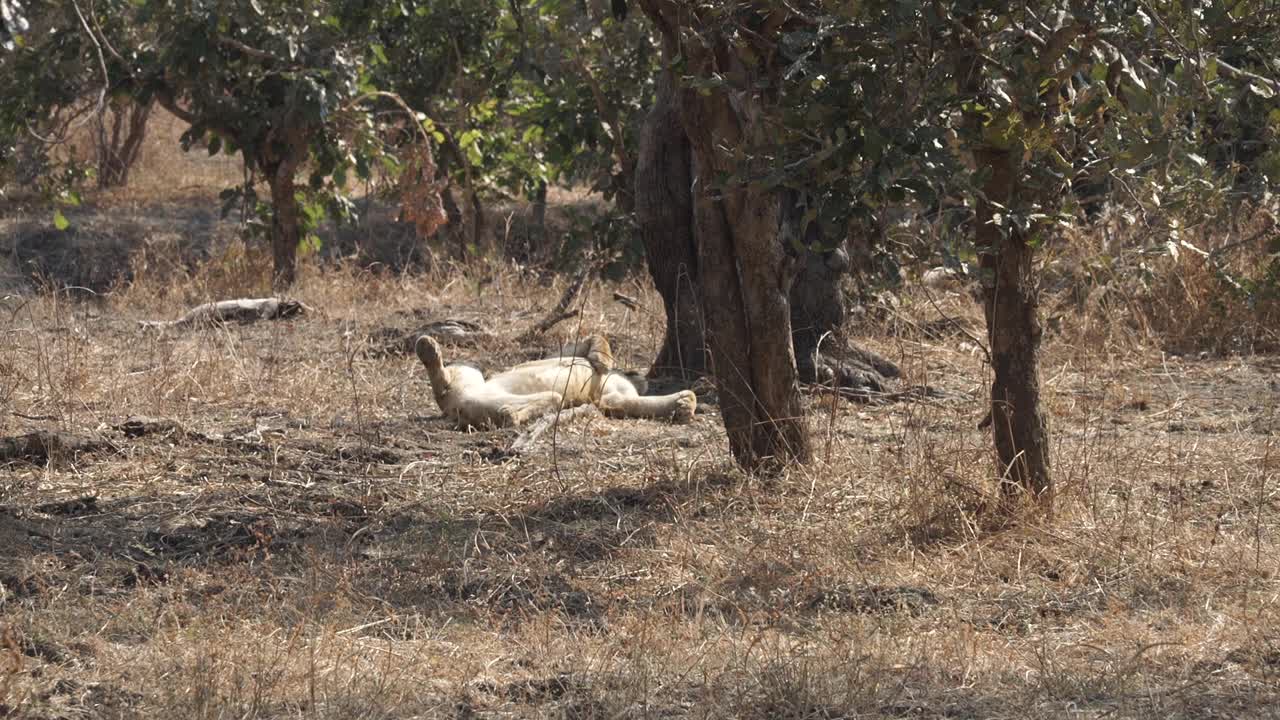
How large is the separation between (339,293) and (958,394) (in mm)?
5063

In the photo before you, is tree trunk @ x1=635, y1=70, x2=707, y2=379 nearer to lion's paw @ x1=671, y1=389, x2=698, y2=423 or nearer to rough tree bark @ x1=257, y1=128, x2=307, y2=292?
lion's paw @ x1=671, y1=389, x2=698, y2=423

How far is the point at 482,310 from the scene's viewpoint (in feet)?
32.8

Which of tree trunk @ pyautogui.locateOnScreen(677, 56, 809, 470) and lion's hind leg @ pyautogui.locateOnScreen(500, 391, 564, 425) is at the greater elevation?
tree trunk @ pyautogui.locateOnScreen(677, 56, 809, 470)

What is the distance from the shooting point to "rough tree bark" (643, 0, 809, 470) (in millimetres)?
5164

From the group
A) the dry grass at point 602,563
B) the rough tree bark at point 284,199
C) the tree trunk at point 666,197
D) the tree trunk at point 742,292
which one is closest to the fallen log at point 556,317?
the dry grass at point 602,563

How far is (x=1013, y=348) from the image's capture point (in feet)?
16.5

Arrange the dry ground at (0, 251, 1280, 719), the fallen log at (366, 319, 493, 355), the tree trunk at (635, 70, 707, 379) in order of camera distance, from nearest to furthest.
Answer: the dry ground at (0, 251, 1280, 719), the tree trunk at (635, 70, 707, 379), the fallen log at (366, 319, 493, 355)

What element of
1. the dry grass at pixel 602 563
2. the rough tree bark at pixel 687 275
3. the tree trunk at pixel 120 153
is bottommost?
the dry grass at pixel 602 563

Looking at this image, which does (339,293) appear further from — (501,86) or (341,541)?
(341,541)

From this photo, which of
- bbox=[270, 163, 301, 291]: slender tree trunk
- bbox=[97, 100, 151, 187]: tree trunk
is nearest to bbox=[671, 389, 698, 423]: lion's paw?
bbox=[270, 163, 301, 291]: slender tree trunk

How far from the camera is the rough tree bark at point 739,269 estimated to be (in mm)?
5164

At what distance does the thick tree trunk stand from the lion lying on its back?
7.24 feet

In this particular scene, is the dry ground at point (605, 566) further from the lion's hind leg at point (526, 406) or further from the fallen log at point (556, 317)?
the fallen log at point (556, 317)

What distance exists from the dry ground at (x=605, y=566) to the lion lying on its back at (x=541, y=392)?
19 centimetres
